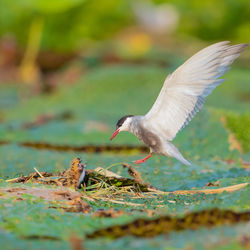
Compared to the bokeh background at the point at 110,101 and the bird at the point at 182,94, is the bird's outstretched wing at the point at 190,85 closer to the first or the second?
the bird at the point at 182,94

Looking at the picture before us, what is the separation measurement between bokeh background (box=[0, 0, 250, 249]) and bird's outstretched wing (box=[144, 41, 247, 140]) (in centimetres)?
45

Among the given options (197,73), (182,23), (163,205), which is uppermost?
(182,23)

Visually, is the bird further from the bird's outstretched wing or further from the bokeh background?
the bokeh background

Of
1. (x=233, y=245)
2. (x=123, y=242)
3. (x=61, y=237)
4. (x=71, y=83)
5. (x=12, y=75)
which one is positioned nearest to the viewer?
(x=233, y=245)

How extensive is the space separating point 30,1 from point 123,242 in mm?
9067

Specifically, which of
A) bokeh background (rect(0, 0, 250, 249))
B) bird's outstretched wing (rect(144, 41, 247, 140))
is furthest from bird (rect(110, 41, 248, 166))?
bokeh background (rect(0, 0, 250, 249))

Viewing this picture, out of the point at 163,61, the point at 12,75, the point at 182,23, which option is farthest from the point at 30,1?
the point at 182,23

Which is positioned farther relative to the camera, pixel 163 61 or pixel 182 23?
pixel 182 23

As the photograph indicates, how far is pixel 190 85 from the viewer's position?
281 centimetres

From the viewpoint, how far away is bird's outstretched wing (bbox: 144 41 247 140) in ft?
9.03

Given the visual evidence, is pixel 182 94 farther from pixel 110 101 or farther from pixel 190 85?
pixel 110 101

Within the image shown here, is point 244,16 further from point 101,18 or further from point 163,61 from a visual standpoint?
point 163,61

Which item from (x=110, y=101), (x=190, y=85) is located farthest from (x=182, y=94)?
(x=110, y=101)

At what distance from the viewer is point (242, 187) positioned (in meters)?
2.67
